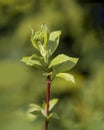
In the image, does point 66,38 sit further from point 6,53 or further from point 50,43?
point 50,43

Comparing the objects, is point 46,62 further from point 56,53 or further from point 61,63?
point 56,53

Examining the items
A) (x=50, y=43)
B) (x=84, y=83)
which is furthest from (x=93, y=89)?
(x=50, y=43)

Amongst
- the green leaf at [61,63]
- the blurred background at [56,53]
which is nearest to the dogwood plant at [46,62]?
the green leaf at [61,63]

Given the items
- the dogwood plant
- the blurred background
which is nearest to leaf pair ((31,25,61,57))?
the dogwood plant

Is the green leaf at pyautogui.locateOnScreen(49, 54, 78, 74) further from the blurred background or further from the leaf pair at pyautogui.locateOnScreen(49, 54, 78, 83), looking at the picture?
the blurred background

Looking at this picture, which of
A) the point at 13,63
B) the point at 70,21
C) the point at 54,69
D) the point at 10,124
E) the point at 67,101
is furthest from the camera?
the point at 70,21

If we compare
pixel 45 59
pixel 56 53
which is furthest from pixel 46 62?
pixel 56 53
